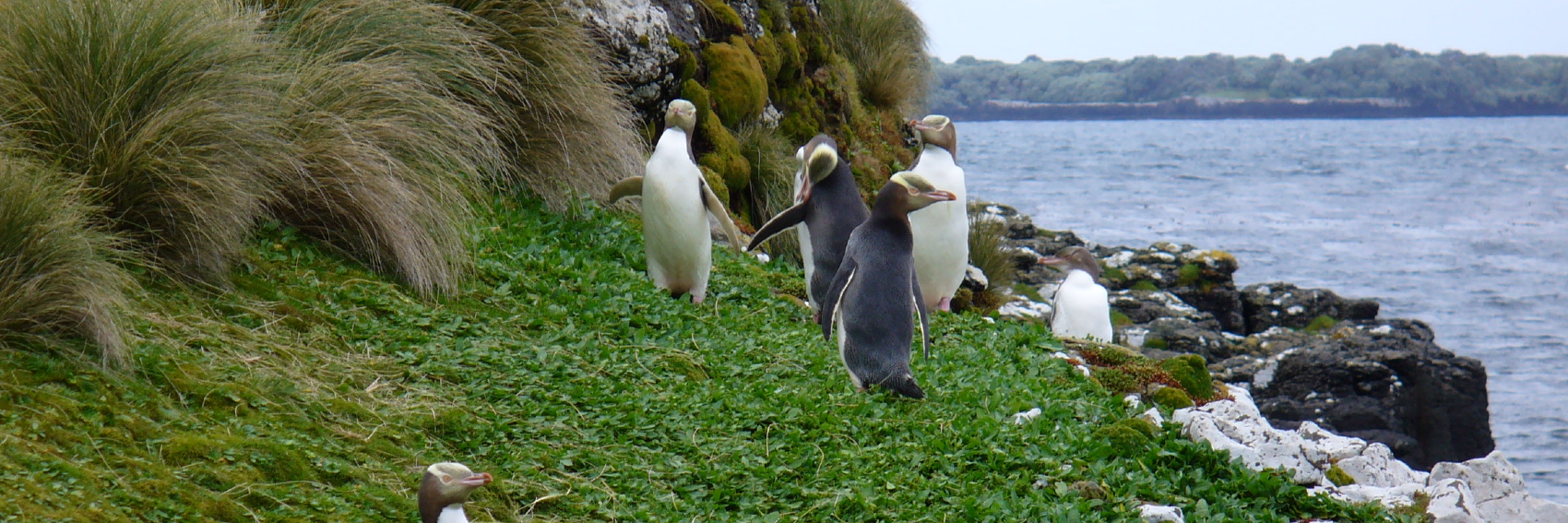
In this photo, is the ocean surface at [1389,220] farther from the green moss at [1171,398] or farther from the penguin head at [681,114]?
the penguin head at [681,114]

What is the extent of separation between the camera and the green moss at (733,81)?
1055 centimetres

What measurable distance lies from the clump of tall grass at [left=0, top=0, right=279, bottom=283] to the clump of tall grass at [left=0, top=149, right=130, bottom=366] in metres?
0.59

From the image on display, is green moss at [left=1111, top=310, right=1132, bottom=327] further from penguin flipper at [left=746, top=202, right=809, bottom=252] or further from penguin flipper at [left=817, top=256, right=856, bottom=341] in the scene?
penguin flipper at [left=817, top=256, right=856, bottom=341]

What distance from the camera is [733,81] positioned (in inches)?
418

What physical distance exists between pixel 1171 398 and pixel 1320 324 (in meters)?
9.43

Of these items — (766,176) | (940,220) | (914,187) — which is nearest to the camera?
(914,187)

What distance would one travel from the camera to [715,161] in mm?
9930

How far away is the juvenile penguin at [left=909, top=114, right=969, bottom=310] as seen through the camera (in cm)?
818

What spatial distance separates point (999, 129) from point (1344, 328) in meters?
129

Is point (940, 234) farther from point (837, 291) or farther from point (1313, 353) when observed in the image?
point (1313, 353)

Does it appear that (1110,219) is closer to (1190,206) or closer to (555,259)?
(1190,206)

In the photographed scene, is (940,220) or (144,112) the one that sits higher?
(144,112)

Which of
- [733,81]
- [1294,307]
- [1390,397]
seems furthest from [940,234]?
[1294,307]

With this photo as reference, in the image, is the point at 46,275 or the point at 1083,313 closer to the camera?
the point at 46,275
